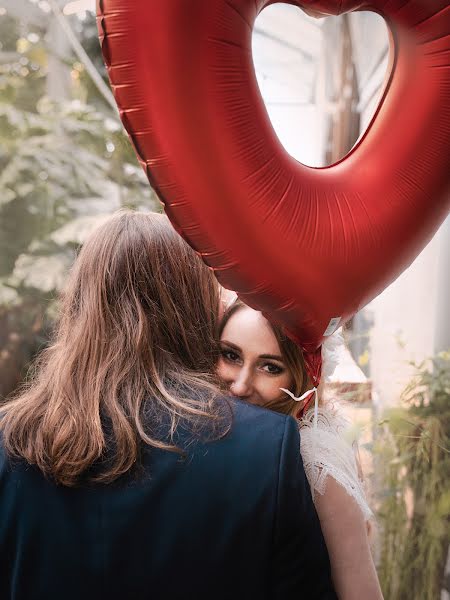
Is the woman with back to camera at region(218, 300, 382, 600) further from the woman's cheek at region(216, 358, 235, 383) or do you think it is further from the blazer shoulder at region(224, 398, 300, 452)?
the blazer shoulder at region(224, 398, 300, 452)

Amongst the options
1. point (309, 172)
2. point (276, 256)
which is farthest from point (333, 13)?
point (276, 256)

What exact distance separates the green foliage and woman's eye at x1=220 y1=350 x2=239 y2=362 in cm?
90

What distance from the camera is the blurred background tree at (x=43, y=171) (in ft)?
12.8

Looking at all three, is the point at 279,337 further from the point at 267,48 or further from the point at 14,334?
the point at 267,48

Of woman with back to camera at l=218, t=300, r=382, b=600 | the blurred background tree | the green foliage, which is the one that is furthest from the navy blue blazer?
the blurred background tree

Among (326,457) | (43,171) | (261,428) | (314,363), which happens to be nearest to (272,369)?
(314,363)

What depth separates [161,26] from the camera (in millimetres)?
988

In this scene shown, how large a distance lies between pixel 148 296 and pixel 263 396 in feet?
1.63

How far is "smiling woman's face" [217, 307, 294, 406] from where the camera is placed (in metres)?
1.52

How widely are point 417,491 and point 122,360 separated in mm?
1586

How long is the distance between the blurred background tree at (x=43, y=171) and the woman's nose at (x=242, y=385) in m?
2.48

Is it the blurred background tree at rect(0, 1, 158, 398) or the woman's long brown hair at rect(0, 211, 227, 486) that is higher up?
the blurred background tree at rect(0, 1, 158, 398)

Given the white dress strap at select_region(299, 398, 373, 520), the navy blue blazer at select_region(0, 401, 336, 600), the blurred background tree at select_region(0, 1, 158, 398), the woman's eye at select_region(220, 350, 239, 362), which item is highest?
the blurred background tree at select_region(0, 1, 158, 398)

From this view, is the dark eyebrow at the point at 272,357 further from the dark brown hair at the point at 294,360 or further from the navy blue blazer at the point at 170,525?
the navy blue blazer at the point at 170,525
